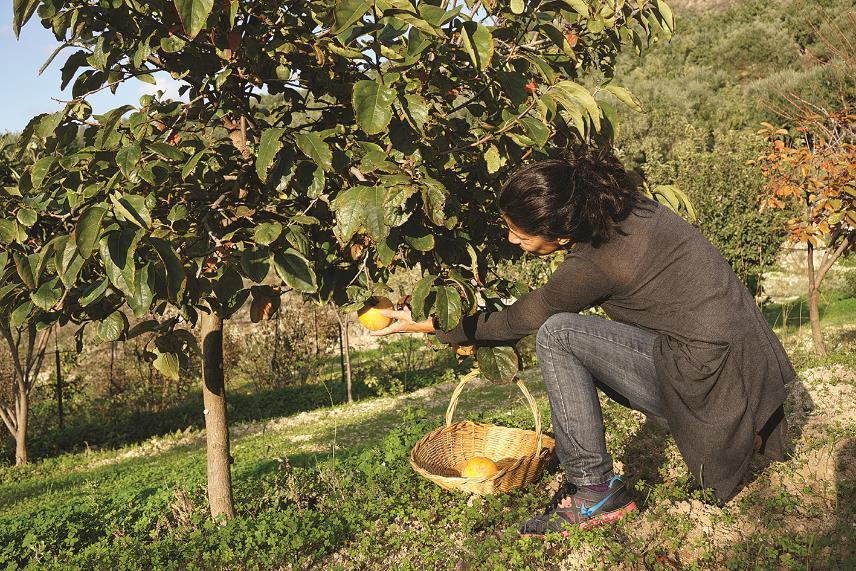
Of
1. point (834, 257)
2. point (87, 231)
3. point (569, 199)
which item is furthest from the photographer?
point (834, 257)

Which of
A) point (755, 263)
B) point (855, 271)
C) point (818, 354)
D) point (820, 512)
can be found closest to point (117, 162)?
point (820, 512)

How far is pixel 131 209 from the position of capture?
164 cm

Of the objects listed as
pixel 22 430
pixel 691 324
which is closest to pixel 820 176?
pixel 691 324

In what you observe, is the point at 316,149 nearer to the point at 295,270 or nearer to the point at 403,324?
the point at 295,270

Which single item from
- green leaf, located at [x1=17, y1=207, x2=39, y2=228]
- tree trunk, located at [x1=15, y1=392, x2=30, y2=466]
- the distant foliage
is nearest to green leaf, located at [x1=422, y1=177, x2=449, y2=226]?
green leaf, located at [x1=17, y1=207, x2=39, y2=228]

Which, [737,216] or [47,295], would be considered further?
[737,216]

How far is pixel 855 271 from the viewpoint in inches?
573

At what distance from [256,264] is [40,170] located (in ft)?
2.70

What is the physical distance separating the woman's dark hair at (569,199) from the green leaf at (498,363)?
0.42 m

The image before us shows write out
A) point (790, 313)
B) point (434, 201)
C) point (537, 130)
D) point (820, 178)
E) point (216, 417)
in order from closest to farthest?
point (434, 201), point (537, 130), point (216, 417), point (820, 178), point (790, 313)

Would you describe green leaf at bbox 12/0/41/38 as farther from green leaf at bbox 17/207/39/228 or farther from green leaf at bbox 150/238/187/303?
green leaf at bbox 150/238/187/303

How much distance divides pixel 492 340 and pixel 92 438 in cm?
807

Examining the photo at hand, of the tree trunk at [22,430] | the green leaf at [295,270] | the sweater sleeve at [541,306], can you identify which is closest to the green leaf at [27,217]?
the green leaf at [295,270]

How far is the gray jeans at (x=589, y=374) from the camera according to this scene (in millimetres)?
2371
